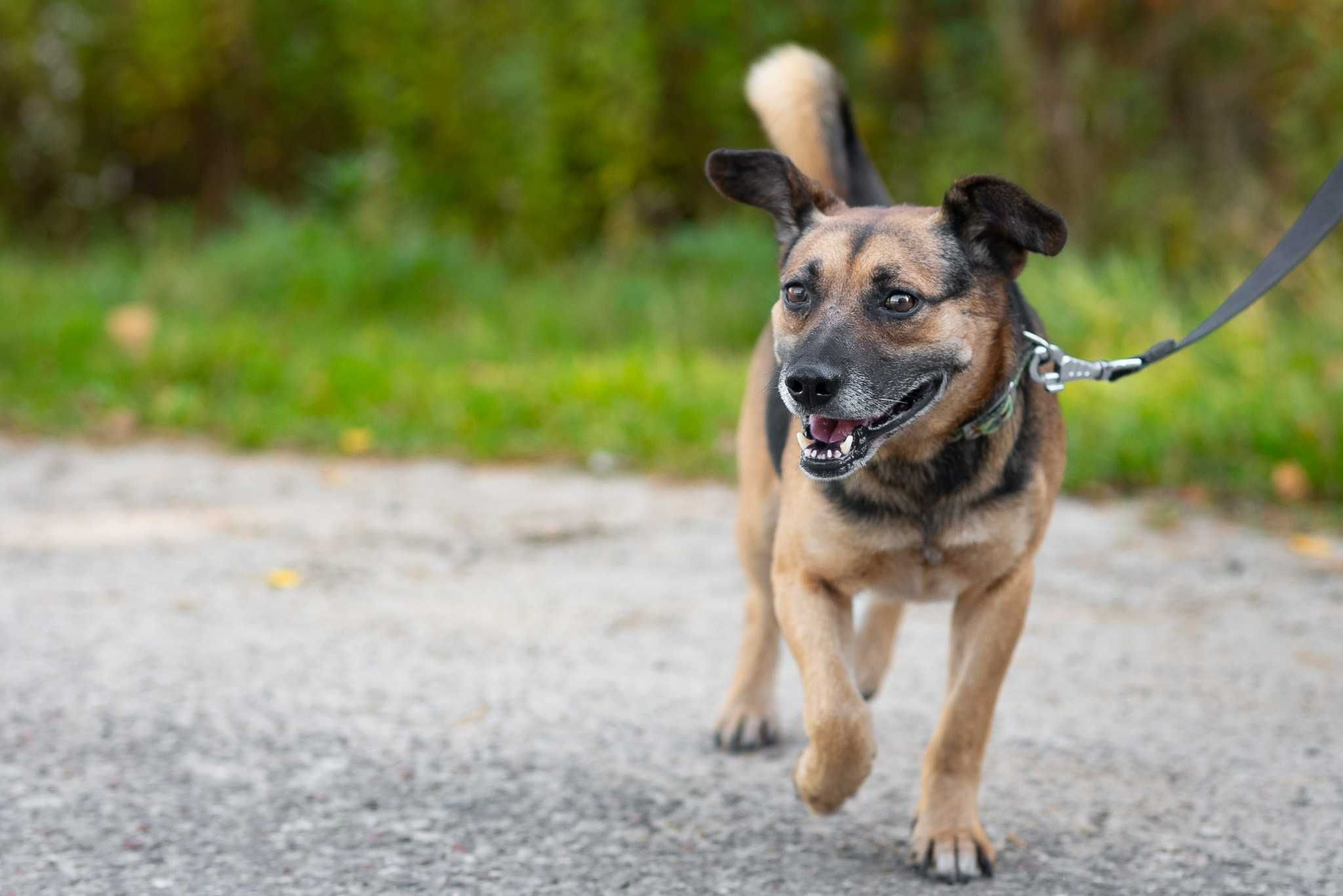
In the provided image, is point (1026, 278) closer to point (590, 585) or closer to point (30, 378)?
point (590, 585)

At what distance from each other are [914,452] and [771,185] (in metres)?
0.75

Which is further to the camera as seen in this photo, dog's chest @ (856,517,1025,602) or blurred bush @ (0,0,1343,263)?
blurred bush @ (0,0,1343,263)

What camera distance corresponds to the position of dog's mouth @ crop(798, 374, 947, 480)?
9.19ft

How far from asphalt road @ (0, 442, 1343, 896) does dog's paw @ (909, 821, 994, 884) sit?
5 cm

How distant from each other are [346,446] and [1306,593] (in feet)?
15.1

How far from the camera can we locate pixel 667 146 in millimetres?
11562

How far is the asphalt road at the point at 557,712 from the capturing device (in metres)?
2.93

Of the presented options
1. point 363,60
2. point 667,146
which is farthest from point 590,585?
point 363,60

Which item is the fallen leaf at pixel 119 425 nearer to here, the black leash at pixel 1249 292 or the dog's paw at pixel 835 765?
the dog's paw at pixel 835 765

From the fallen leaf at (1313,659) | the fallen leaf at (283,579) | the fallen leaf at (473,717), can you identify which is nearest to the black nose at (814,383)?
the fallen leaf at (473,717)

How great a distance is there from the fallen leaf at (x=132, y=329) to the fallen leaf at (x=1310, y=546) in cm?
636

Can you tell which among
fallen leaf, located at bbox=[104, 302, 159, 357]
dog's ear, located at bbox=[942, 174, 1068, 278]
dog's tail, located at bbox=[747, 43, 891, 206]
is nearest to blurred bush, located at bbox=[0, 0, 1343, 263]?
fallen leaf, located at bbox=[104, 302, 159, 357]

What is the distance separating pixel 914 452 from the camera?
307cm

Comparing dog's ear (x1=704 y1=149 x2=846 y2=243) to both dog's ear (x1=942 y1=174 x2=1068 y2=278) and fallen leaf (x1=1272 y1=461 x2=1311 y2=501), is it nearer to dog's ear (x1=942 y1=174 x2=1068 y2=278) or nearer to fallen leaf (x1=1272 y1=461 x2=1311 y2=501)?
dog's ear (x1=942 y1=174 x2=1068 y2=278)
